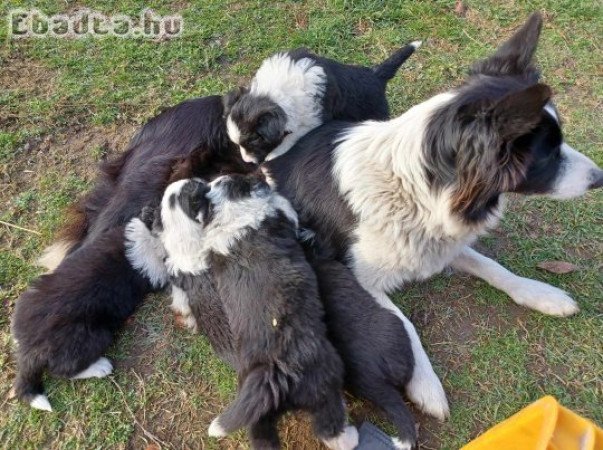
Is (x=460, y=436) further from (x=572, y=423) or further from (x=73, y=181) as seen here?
(x=73, y=181)

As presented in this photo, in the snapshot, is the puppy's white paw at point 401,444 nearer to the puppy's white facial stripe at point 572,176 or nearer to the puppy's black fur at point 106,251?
the puppy's white facial stripe at point 572,176

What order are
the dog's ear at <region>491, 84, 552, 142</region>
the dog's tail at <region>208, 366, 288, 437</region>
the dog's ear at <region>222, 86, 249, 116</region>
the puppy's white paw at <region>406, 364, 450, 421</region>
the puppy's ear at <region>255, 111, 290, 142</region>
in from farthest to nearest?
the dog's ear at <region>222, 86, 249, 116</region>
the puppy's ear at <region>255, 111, 290, 142</region>
the puppy's white paw at <region>406, 364, 450, 421</region>
the dog's tail at <region>208, 366, 288, 437</region>
the dog's ear at <region>491, 84, 552, 142</region>

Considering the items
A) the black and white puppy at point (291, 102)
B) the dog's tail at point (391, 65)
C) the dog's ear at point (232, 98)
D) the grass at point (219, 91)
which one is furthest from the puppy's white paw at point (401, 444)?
the dog's tail at point (391, 65)

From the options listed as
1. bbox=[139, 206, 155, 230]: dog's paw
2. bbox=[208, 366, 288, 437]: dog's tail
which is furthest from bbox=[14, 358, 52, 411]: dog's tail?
bbox=[208, 366, 288, 437]: dog's tail

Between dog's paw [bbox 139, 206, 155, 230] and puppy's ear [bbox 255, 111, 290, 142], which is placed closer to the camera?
dog's paw [bbox 139, 206, 155, 230]

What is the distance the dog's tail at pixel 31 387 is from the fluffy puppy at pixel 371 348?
1.59m

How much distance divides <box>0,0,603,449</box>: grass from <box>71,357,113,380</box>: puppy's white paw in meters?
0.05

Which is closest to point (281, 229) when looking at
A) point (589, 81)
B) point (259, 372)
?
point (259, 372)

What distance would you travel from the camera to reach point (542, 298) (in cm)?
295

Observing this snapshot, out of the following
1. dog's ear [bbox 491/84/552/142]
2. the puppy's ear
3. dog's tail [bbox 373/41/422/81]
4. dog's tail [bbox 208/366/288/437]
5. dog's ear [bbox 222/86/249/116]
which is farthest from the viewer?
dog's tail [bbox 373/41/422/81]

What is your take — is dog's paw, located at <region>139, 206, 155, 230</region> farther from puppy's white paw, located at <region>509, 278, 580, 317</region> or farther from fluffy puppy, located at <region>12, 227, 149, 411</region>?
puppy's white paw, located at <region>509, 278, 580, 317</region>

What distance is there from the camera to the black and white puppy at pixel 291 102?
319 cm

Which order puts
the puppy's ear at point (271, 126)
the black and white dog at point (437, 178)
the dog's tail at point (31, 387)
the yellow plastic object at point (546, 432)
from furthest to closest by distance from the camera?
the puppy's ear at point (271, 126)
the dog's tail at point (31, 387)
the black and white dog at point (437, 178)
the yellow plastic object at point (546, 432)

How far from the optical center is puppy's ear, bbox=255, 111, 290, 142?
10.3ft
